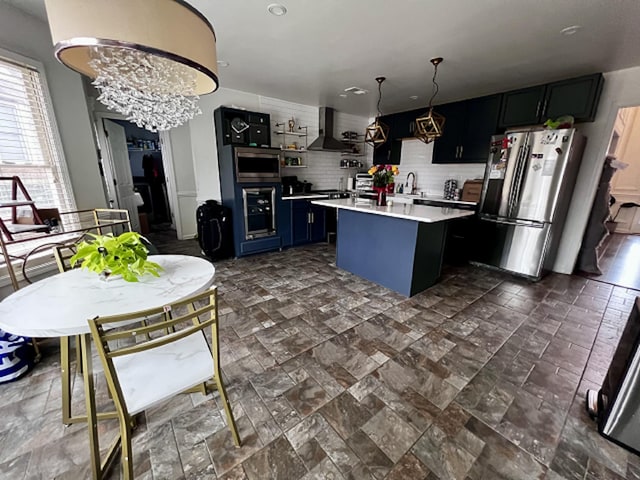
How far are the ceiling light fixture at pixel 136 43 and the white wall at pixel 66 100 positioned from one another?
5.69 feet

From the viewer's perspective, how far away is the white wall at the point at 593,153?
9.82 ft

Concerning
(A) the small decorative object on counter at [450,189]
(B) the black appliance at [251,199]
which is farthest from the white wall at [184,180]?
(A) the small decorative object on counter at [450,189]

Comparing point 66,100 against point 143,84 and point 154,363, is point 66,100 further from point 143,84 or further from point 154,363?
point 154,363

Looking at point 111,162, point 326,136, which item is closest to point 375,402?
point 326,136

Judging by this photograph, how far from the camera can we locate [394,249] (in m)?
2.91

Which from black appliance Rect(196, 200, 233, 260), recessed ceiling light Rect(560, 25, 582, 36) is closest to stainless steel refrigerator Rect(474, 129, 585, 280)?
recessed ceiling light Rect(560, 25, 582, 36)

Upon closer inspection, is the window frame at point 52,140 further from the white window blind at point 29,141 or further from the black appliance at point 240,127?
the black appliance at point 240,127

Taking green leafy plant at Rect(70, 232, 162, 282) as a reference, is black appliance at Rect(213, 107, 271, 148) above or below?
above

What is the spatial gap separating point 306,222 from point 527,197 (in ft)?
10.5

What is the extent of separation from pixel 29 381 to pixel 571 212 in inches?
228

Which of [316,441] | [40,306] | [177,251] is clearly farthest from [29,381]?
[177,251]

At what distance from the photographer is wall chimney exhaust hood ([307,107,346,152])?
4848 mm

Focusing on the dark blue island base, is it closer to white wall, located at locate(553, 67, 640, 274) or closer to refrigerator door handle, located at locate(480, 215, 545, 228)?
refrigerator door handle, located at locate(480, 215, 545, 228)

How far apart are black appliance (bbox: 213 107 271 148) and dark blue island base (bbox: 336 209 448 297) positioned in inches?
74.0
